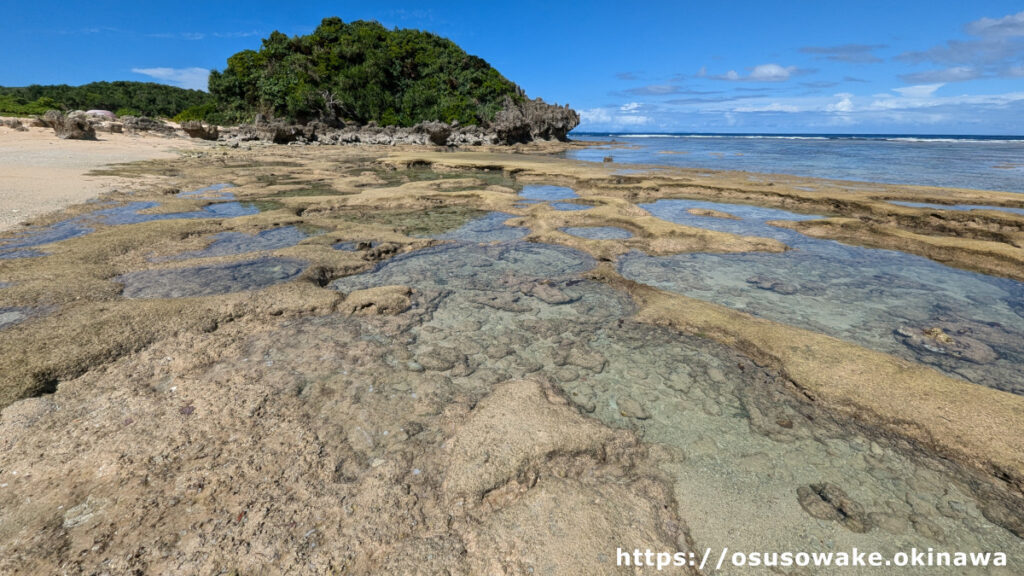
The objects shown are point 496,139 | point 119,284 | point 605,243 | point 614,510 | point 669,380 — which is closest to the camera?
point 614,510

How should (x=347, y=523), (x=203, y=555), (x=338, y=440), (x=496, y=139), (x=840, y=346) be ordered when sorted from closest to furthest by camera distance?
(x=203, y=555) → (x=347, y=523) → (x=338, y=440) → (x=840, y=346) → (x=496, y=139)

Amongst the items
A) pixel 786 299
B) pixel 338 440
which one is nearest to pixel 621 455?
pixel 338 440

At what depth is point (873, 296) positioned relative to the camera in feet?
22.2

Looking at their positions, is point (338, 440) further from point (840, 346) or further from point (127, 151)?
point (127, 151)

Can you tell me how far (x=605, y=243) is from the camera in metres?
8.92

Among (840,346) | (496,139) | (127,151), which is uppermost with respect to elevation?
(496,139)

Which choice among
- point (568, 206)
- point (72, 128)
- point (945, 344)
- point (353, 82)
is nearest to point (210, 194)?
point (568, 206)

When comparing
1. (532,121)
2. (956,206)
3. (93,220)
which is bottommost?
(93,220)

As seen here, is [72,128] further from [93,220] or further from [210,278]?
[210,278]

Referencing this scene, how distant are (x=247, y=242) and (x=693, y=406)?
8661 mm

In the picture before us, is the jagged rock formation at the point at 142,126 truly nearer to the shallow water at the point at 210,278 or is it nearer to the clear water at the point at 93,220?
the clear water at the point at 93,220

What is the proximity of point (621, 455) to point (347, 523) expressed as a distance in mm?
1960

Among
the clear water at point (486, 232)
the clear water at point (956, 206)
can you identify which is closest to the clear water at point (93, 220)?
the clear water at point (486, 232)

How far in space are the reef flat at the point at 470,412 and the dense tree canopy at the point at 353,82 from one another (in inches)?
1836
